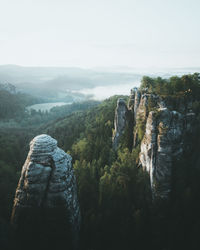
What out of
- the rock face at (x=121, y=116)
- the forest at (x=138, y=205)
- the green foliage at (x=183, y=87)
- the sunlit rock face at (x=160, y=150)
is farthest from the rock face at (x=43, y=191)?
the rock face at (x=121, y=116)

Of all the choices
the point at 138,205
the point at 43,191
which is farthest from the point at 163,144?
the point at 43,191

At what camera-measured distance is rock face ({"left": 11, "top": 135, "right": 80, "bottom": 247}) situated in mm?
18672

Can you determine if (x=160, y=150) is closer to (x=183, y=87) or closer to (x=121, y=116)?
(x=183, y=87)

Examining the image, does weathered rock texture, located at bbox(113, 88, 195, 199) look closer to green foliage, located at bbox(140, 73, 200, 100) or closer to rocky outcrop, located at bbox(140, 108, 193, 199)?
rocky outcrop, located at bbox(140, 108, 193, 199)

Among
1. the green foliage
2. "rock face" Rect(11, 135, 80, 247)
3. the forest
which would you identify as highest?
the green foliage

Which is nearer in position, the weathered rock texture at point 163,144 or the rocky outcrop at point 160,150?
the rocky outcrop at point 160,150

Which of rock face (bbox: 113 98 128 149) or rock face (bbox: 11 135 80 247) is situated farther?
rock face (bbox: 113 98 128 149)

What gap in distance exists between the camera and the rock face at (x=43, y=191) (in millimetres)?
18672

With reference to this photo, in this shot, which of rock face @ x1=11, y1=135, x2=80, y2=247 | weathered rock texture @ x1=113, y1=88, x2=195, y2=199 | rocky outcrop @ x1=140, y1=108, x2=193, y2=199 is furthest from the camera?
weathered rock texture @ x1=113, y1=88, x2=195, y2=199

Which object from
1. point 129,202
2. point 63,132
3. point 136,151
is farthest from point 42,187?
point 63,132

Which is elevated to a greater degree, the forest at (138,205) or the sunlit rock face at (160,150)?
the sunlit rock face at (160,150)

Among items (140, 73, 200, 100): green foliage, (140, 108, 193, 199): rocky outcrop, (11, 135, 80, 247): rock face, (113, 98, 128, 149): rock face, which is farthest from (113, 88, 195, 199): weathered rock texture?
(113, 98, 128, 149): rock face

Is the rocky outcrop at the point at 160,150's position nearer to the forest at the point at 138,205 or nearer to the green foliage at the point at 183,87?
the forest at the point at 138,205

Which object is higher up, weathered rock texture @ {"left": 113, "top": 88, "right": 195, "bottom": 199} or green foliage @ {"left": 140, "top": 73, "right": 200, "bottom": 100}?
green foliage @ {"left": 140, "top": 73, "right": 200, "bottom": 100}
